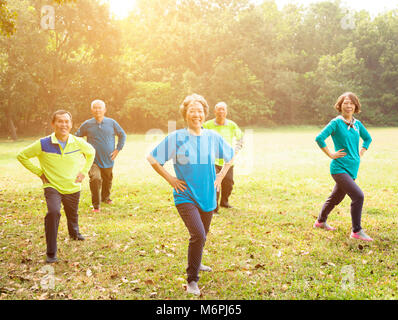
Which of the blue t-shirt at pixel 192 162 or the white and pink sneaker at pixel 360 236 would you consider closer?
the blue t-shirt at pixel 192 162

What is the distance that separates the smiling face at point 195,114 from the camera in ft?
13.5


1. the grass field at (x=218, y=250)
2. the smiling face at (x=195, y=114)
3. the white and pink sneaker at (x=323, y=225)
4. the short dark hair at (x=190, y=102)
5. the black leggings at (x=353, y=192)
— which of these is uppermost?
the short dark hair at (x=190, y=102)

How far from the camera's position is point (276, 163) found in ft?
53.1

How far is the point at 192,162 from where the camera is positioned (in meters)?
4.06

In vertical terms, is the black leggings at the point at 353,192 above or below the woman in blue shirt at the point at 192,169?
below

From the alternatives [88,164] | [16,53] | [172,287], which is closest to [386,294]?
[172,287]

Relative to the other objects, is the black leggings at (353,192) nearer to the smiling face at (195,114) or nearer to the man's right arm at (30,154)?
the smiling face at (195,114)

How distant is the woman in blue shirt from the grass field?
893 mm

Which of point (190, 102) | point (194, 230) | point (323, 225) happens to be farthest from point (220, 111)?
point (194, 230)

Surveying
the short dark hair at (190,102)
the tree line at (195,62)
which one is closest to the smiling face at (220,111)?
the short dark hair at (190,102)

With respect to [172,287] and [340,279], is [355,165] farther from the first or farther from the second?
[172,287]

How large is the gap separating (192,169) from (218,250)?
227 cm

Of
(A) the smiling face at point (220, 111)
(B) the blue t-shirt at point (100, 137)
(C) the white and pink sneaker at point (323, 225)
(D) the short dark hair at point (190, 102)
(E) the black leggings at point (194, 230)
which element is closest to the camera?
(E) the black leggings at point (194, 230)
